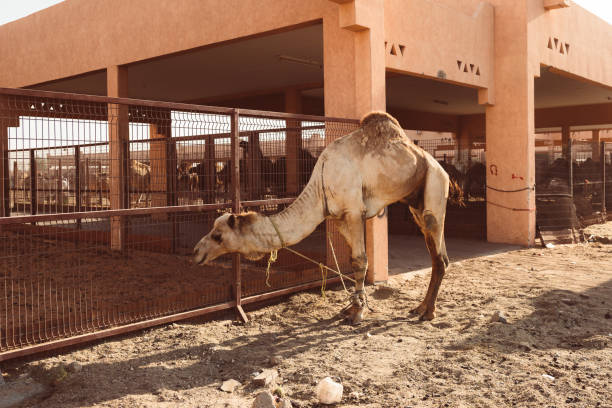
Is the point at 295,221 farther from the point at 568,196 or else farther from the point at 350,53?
the point at 568,196

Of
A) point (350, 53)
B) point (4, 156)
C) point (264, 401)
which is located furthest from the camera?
point (4, 156)

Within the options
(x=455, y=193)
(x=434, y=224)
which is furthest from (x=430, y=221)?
(x=455, y=193)

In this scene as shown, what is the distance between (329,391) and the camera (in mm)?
4051

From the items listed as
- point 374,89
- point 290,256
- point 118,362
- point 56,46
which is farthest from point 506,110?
point 56,46

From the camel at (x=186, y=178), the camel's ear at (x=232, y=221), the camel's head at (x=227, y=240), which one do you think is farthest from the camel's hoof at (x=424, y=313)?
the camel at (x=186, y=178)

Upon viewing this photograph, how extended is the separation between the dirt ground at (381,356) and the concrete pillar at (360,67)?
920 mm

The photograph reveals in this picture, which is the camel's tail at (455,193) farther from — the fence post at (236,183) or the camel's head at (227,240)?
the camel's head at (227,240)

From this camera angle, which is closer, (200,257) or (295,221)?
(200,257)

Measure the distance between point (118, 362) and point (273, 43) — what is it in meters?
8.85

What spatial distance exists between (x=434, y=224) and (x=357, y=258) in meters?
1.03

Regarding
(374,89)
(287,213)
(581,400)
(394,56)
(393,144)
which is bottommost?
(581,400)

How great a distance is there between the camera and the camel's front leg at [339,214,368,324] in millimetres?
5891

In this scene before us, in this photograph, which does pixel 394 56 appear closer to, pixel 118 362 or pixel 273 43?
pixel 273 43

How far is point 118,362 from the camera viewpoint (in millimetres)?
4867
